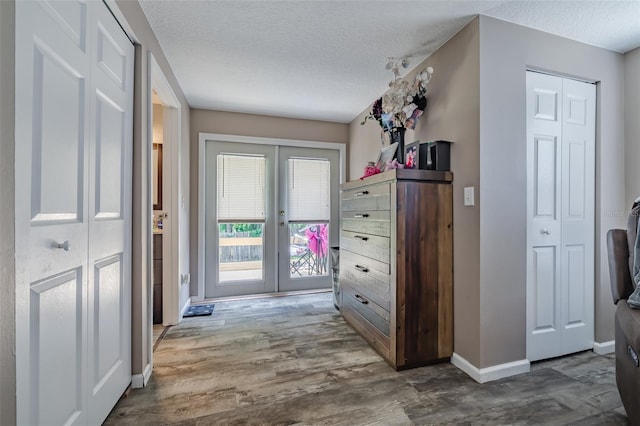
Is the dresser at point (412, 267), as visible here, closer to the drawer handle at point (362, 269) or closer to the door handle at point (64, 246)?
the drawer handle at point (362, 269)

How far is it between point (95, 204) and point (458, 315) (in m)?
2.25

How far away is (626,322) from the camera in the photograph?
128 centimetres

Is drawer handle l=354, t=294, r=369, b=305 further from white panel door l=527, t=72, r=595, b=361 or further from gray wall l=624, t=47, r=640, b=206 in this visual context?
gray wall l=624, t=47, r=640, b=206

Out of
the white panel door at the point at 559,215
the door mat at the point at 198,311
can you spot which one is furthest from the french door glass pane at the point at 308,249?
the white panel door at the point at 559,215

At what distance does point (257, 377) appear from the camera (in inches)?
70.3

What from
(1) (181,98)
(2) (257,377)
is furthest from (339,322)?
(1) (181,98)

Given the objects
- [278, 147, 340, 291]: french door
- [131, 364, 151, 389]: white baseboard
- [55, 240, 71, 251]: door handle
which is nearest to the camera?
[55, 240, 71, 251]: door handle

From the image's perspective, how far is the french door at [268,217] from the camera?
347 centimetres

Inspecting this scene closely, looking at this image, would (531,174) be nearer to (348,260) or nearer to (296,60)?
(348,260)

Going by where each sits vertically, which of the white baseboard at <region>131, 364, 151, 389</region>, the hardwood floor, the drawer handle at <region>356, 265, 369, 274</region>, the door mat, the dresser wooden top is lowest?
the door mat

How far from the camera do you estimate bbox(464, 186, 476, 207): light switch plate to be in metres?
1.78

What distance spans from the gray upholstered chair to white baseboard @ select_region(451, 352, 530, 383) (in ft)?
1.58

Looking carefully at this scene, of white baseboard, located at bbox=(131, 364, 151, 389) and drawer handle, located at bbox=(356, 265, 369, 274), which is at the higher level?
drawer handle, located at bbox=(356, 265, 369, 274)

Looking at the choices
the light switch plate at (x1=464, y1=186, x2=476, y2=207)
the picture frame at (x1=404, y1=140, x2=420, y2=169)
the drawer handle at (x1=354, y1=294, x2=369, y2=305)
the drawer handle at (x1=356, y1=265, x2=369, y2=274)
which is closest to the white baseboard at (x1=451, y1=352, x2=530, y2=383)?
the drawer handle at (x1=354, y1=294, x2=369, y2=305)
